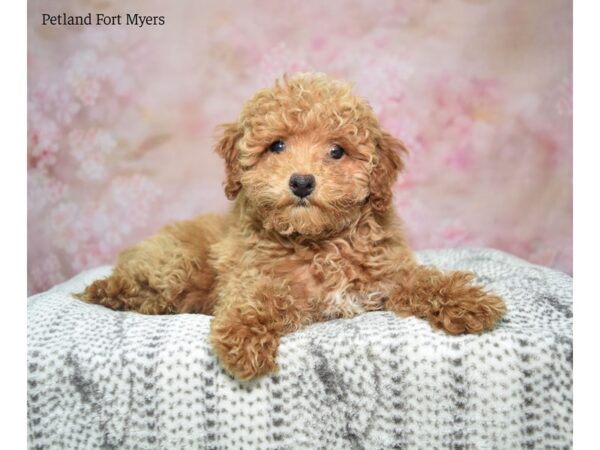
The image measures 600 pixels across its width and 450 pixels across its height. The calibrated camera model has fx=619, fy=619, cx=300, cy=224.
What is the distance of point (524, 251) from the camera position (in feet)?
15.9

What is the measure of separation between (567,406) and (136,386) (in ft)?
5.78

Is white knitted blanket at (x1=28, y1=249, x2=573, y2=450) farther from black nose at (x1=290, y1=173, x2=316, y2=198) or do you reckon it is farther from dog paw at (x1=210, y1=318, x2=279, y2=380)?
black nose at (x1=290, y1=173, x2=316, y2=198)

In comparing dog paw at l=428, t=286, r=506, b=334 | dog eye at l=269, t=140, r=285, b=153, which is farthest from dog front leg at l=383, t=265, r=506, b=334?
dog eye at l=269, t=140, r=285, b=153

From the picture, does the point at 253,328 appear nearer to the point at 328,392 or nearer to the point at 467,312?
the point at 328,392

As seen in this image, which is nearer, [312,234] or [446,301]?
[446,301]

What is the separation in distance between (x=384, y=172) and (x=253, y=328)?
3.61 ft

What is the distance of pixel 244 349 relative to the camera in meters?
2.50

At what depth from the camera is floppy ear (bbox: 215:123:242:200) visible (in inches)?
129

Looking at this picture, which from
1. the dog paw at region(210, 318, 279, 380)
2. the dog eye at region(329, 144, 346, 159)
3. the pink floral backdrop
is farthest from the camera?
the pink floral backdrop

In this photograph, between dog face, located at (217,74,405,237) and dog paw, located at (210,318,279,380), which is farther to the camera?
dog face, located at (217,74,405,237)

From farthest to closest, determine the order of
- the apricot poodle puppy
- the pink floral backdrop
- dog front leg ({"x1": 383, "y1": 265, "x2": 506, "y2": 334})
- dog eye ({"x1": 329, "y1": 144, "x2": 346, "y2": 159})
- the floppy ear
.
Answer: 1. the pink floral backdrop
2. the floppy ear
3. dog eye ({"x1": 329, "y1": 144, "x2": 346, "y2": 159})
4. the apricot poodle puppy
5. dog front leg ({"x1": 383, "y1": 265, "x2": 506, "y2": 334})

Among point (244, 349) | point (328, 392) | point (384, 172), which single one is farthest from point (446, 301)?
point (244, 349)

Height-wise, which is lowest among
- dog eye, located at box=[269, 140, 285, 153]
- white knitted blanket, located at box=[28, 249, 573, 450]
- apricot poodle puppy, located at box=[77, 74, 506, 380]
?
white knitted blanket, located at box=[28, 249, 573, 450]

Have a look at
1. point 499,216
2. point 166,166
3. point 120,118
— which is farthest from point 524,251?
point 120,118
